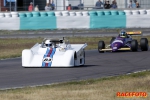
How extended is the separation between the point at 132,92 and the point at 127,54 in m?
9.23

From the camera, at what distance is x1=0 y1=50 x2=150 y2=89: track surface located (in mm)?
13555

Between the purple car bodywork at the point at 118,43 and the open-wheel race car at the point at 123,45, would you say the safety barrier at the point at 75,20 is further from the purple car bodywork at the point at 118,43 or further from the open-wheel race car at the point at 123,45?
the purple car bodywork at the point at 118,43

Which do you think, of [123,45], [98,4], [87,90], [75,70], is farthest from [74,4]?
[87,90]

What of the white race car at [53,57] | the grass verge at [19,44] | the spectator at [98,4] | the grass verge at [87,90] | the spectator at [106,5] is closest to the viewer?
the grass verge at [87,90]

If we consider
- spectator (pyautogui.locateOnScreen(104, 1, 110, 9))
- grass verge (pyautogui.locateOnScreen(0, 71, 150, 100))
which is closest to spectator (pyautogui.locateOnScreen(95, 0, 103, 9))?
spectator (pyautogui.locateOnScreen(104, 1, 110, 9))

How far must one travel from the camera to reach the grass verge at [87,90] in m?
10.5

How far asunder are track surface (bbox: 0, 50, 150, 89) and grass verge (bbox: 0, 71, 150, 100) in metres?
0.84

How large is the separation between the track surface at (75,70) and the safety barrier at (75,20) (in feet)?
44.8

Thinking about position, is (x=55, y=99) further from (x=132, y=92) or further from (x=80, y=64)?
(x=80, y=64)

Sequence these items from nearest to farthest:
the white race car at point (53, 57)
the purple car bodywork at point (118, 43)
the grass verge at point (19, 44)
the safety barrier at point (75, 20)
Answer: the white race car at point (53, 57)
the purple car bodywork at point (118, 43)
the grass verge at point (19, 44)
the safety barrier at point (75, 20)

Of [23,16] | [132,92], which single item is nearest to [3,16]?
[23,16]

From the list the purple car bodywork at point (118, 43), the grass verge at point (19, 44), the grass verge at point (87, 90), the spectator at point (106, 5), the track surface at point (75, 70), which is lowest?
the grass verge at point (19, 44)

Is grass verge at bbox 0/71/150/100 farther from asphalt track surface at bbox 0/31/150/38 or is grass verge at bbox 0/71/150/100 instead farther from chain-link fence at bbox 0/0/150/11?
chain-link fence at bbox 0/0/150/11

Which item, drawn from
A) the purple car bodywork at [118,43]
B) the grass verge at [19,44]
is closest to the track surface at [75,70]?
the purple car bodywork at [118,43]
